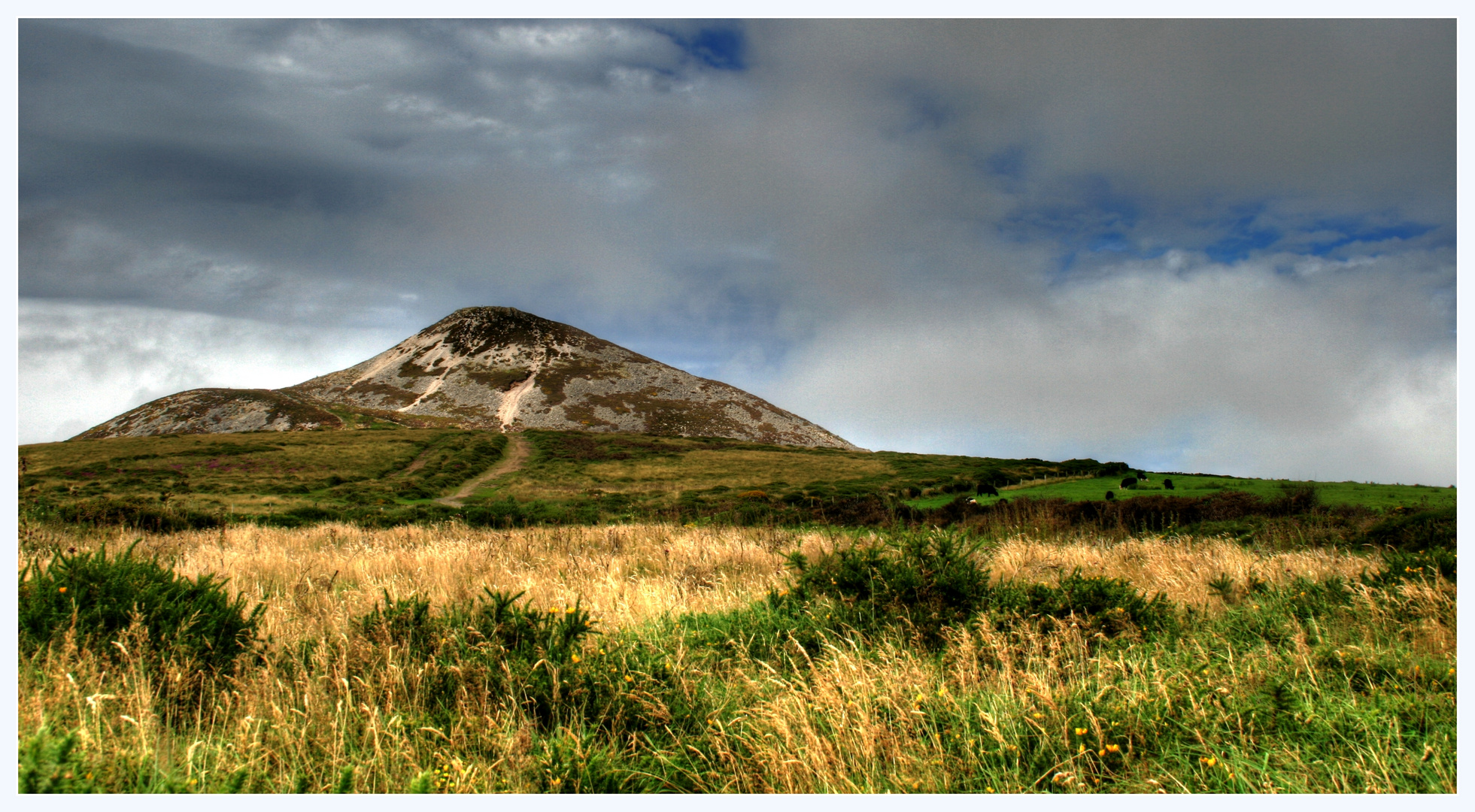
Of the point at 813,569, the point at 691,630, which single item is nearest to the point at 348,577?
the point at 691,630

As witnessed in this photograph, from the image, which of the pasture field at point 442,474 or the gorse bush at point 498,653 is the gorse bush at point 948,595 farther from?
the pasture field at point 442,474

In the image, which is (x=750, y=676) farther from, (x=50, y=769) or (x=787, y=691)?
(x=50, y=769)

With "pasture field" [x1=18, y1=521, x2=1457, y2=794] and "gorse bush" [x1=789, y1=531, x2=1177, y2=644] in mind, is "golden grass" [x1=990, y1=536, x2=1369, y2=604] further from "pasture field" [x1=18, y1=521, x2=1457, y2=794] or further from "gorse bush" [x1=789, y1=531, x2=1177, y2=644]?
"pasture field" [x1=18, y1=521, x2=1457, y2=794]

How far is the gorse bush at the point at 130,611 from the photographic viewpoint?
4816mm

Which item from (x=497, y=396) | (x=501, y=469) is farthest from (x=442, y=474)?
(x=497, y=396)

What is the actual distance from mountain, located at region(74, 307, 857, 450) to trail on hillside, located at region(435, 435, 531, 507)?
29508 millimetres

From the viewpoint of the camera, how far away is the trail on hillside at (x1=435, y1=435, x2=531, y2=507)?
5392cm

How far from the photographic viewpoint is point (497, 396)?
140 meters

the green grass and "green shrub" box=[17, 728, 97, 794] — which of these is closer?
"green shrub" box=[17, 728, 97, 794]

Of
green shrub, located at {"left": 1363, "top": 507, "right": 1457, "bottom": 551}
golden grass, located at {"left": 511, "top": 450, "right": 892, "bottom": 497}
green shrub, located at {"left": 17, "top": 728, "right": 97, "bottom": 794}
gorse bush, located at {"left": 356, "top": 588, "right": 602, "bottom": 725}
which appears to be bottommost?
golden grass, located at {"left": 511, "top": 450, "right": 892, "bottom": 497}

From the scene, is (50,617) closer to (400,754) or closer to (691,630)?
(400,754)

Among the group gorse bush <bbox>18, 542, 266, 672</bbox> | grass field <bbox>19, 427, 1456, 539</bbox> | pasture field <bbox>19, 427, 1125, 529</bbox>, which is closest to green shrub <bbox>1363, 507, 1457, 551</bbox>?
grass field <bbox>19, 427, 1456, 539</bbox>

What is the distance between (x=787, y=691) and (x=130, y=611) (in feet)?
16.2

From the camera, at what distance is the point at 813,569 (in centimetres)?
752
